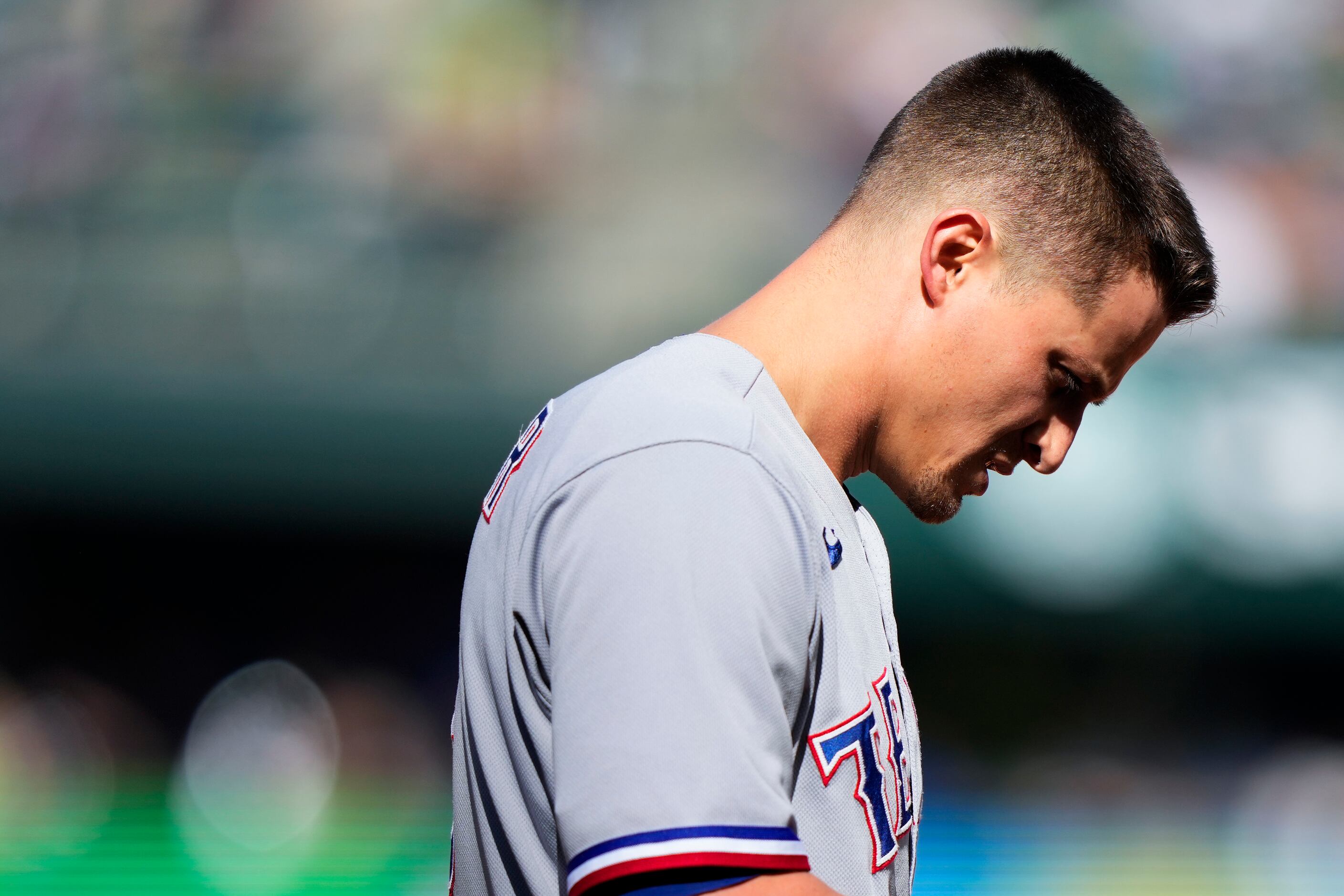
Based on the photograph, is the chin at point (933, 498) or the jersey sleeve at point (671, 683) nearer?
the jersey sleeve at point (671, 683)

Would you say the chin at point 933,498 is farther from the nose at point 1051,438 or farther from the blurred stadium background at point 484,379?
the blurred stadium background at point 484,379

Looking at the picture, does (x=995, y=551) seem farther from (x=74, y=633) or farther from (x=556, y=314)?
(x=74, y=633)

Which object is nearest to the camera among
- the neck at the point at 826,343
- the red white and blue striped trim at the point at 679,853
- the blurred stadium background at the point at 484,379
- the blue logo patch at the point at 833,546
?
the red white and blue striped trim at the point at 679,853

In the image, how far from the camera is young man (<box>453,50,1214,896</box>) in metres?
0.81

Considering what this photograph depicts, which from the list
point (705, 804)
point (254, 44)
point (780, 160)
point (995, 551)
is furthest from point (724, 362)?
point (254, 44)

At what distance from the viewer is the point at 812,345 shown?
3.80ft

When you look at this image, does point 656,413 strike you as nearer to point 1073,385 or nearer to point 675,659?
point 675,659

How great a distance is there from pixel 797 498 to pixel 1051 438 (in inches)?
21.7

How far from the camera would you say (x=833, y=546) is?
104 centimetres

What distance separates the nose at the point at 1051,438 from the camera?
1352mm

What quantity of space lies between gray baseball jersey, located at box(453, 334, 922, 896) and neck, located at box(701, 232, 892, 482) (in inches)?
2.6

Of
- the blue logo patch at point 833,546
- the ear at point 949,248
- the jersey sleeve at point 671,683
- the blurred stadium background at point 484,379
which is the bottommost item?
the jersey sleeve at point 671,683

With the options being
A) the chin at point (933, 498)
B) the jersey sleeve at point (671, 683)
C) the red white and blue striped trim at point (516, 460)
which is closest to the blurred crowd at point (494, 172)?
the chin at point (933, 498)

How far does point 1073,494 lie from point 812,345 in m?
3.55
